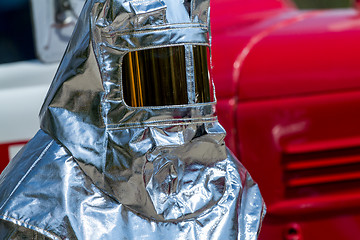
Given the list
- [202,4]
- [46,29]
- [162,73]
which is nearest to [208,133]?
[162,73]

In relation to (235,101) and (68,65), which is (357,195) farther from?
(68,65)

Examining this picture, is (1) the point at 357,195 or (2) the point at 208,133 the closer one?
Result: (2) the point at 208,133

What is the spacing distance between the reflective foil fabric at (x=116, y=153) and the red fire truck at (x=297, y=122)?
66cm

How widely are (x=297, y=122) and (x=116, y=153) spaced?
88cm

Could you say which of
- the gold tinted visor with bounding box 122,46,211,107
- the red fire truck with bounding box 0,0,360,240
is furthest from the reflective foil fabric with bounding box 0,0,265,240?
the red fire truck with bounding box 0,0,360,240

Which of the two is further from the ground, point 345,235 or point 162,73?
point 162,73

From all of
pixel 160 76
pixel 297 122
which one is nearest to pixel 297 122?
pixel 297 122

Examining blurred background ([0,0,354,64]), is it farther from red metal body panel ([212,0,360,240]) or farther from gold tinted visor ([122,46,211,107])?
gold tinted visor ([122,46,211,107])

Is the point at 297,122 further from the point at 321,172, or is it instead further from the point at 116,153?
the point at 116,153

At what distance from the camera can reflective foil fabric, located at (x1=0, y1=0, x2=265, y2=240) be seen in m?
1.30

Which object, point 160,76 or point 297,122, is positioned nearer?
point 160,76

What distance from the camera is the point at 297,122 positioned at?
206 cm

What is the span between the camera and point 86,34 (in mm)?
1324

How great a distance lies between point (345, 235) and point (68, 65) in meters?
1.18
